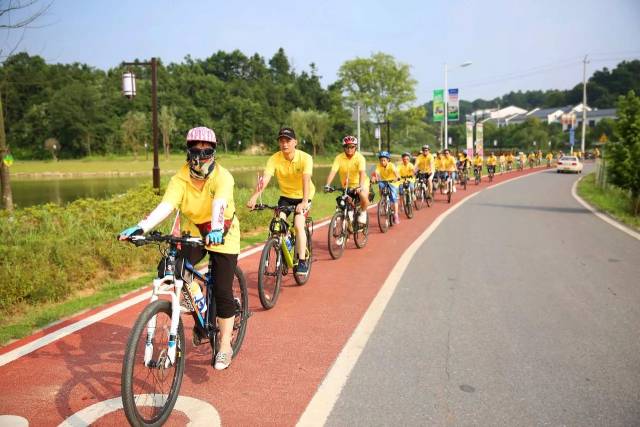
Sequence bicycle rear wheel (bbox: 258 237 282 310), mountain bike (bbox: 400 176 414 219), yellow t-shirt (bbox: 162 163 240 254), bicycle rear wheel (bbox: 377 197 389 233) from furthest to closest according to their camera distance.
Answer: mountain bike (bbox: 400 176 414 219) → bicycle rear wheel (bbox: 377 197 389 233) → bicycle rear wheel (bbox: 258 237 282 310) → yellow t-shirt (bbox: 162 163 240 254)

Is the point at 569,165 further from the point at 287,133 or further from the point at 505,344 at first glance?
the point at 505,344

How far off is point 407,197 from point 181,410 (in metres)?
10.7

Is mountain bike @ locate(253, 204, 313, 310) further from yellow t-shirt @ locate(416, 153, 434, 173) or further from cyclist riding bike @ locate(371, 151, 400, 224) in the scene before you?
yellow t-shirt @ locate(416, 153, 434, 173)

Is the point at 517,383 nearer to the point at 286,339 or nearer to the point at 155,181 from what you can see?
the point at 286,339

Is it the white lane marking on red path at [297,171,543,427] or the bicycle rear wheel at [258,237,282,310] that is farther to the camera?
the bicycle rear wheel at [258,237,282,310]

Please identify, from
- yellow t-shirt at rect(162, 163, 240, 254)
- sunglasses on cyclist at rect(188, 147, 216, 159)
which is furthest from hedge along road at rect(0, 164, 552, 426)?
sunglasses on cyclist at rect(188, 147, 216, 159)

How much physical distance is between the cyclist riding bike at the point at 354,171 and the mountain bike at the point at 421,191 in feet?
21.9

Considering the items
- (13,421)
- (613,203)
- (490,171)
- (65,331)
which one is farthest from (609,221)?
(490,171)

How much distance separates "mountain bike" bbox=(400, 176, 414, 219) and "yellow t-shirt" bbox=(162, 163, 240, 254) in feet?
32.4

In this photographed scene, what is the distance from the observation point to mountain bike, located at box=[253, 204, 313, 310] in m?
5.53

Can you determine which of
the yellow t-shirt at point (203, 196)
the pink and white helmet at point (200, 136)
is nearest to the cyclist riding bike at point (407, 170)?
the yellow t-shirt at point (203, 196)

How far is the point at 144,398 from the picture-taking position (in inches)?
123

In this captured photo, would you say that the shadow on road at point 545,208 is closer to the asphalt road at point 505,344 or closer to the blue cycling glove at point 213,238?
the asphalt road at point 505,344

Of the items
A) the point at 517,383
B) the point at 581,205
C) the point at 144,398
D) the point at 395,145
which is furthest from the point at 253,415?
the point at 395,145
